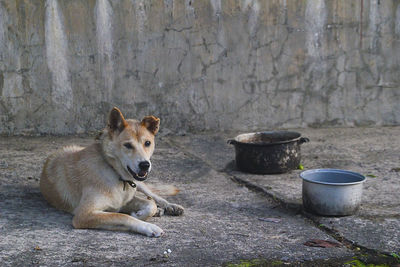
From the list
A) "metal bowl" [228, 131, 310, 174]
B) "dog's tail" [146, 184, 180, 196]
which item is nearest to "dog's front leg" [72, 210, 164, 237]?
"dog's tail" [146, 184, 180, 196]

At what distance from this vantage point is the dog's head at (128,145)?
3.97m

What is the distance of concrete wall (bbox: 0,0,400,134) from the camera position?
290 inches

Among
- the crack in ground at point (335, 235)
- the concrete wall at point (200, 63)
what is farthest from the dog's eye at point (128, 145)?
the concrete wall at point (200, 63)

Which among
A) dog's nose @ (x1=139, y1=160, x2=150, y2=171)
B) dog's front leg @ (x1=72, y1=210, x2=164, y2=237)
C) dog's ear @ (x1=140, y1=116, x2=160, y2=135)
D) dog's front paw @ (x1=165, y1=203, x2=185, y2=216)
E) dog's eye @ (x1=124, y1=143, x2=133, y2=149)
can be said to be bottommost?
dog's front paw @ (x1=165, y1=203, x2=185, y2=216)

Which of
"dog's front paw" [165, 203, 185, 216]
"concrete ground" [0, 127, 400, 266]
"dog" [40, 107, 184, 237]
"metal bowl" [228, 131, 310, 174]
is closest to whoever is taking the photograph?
"concrete ground" [0, 127, 400, 266]

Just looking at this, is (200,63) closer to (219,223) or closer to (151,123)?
(151,123)

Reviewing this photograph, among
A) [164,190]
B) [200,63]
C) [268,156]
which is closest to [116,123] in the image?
[164,190]

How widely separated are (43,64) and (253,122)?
3.23m

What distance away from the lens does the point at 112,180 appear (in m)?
4.12

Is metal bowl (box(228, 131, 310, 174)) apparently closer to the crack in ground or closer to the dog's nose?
the crack in ground

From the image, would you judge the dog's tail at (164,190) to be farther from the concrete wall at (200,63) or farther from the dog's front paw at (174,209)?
the concrete wall at (200,63)

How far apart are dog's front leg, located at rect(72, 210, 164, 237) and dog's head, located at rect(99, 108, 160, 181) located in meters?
0.35

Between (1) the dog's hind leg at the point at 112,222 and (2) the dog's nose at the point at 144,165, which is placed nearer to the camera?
(1) the dog's hind leg at the point at 112,222

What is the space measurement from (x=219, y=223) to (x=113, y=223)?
0.87m
